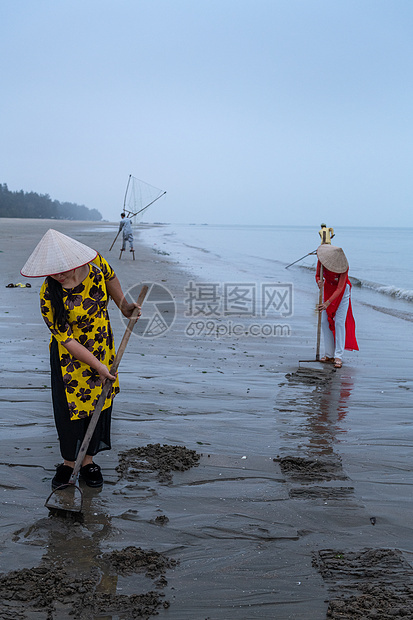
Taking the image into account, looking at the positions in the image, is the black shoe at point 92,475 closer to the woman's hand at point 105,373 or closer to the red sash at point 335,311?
the woman's hand at point 105,373

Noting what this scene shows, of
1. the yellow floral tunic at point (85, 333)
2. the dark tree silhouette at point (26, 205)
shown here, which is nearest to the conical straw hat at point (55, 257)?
the yellow floral tunic at point (85, 333)

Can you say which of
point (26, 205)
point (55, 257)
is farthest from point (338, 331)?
point (26, 205)

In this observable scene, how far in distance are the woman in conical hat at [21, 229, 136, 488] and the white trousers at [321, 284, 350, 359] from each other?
3880 mm

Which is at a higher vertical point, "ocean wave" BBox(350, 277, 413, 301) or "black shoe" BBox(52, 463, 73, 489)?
"ocean wave" BBox(350, 277, 413, 301)

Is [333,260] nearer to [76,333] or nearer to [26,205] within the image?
[76,333]

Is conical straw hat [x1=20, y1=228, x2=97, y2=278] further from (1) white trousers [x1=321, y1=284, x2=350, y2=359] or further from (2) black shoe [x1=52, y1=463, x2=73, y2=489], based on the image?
(1) white trousers [x1=321, y1=284, x2=350, y2=359]

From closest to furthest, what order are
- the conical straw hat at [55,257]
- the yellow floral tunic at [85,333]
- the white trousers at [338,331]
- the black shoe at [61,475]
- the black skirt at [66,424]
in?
the conical straw hat at [55,257], the yellow floral tunic at [85,333], the black skirt at [66,424], the black shoe at [61,475], the white trousers at [338,331]

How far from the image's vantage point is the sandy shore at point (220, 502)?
2.30 metres

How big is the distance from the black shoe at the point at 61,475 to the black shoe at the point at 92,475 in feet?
0.27

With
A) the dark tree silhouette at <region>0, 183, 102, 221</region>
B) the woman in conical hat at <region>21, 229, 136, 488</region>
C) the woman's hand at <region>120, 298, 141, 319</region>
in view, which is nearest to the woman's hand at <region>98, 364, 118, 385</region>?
the woman in conical hat at <region>21, 229, 136, 488</region>

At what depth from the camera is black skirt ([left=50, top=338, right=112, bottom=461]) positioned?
10.1 feet

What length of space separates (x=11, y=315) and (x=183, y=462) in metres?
5.55

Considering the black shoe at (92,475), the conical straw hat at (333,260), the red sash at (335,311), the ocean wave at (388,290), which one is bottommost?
the black shoe at (92,475)

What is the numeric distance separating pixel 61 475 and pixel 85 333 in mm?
850
